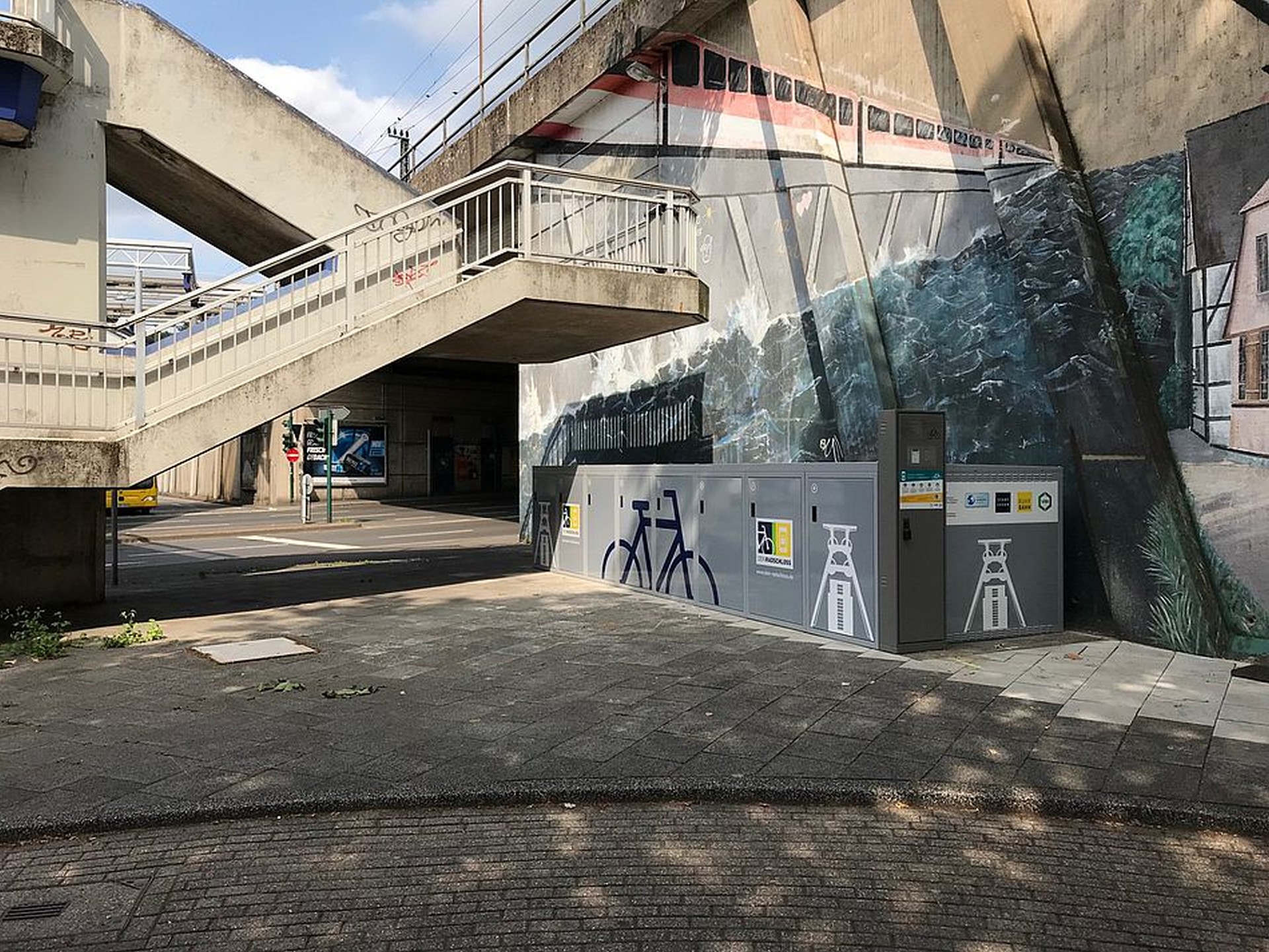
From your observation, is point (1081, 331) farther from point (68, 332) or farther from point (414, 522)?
point (414, 522)

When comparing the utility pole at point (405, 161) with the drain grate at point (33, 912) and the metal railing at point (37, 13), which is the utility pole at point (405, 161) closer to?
the metal railing at point (37, 13)

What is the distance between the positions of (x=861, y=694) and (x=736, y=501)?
3385 millimetres

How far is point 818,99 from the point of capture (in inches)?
456

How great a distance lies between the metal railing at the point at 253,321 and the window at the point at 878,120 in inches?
94.2

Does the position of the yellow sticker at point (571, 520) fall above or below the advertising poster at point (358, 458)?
below

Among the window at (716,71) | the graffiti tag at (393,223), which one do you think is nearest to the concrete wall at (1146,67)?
the window at (716,71)

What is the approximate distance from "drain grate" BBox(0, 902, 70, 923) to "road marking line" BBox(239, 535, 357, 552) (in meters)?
15.1

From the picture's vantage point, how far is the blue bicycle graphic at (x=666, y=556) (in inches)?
395

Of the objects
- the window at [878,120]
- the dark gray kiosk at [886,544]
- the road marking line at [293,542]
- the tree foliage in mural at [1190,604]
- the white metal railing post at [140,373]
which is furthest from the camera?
the road marking line at [293,542]

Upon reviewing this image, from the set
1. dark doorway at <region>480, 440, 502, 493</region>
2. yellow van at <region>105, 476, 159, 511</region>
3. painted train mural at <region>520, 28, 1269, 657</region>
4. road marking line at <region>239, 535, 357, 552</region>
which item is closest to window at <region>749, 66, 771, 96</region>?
painted train mural at <region>520, 28, 1269, 657</region>

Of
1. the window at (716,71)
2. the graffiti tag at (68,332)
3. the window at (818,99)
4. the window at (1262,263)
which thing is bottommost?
the graffiti tag at (68,332)

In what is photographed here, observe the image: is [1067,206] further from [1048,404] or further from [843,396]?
[843,396]

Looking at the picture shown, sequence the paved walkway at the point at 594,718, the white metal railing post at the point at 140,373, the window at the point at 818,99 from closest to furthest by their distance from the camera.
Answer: the paved walkway at the point at 594,718 < the white metal railing post at the point at 140,373 < the window at the point at 818,99

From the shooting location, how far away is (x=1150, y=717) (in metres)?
5.68
